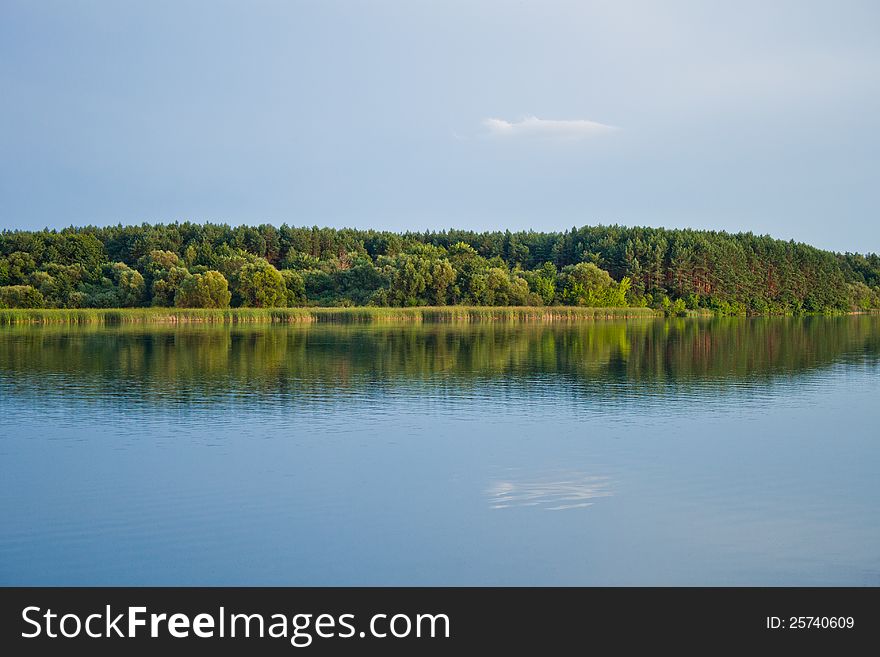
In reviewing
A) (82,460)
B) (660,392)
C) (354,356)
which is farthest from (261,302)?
(82,460)

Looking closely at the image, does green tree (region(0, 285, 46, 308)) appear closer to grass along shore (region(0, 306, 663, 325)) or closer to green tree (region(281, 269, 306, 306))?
grass along shore (region(0, 306, 663, 325))

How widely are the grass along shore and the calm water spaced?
50.8m

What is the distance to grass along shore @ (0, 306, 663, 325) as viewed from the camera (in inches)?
3118

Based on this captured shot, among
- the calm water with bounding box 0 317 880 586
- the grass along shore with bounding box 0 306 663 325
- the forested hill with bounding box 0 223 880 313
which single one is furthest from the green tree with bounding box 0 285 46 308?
the calm water with bounding box 0 317 880 586

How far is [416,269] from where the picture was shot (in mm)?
100875

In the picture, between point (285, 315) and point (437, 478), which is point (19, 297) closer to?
point (285, 315)

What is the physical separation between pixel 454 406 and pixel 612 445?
6.42 metres

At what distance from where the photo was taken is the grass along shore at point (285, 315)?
79.2 meters

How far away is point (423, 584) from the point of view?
34.1 ft

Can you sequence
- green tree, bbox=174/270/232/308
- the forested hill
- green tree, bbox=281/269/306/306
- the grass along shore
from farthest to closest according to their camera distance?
green tree, bbox=281/269/306/306 → the forested hill → green tree, bbox=174/270/232/308 → the grass along shore

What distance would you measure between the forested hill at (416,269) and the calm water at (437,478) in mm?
68559

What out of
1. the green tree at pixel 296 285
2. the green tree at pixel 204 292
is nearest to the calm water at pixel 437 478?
the green tree at pixel 204 292

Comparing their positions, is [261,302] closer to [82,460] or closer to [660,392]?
[660,392]

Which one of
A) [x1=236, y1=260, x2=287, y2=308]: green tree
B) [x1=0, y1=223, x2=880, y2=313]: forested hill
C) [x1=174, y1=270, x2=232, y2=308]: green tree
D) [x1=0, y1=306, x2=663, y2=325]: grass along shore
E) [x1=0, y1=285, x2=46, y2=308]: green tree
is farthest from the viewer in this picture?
[x1=0, y1=223, x2=880, y2=313]: forested hill
